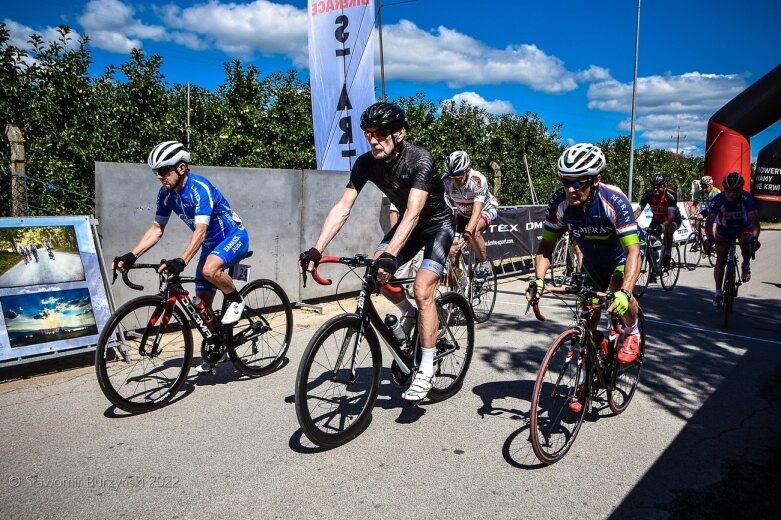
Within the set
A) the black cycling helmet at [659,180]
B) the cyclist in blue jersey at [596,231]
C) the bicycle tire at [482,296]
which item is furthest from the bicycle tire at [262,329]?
the black cycling helmet at [659,180]

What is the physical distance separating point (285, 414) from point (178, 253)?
3.36 meters

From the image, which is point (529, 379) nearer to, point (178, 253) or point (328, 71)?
point (178, 253)

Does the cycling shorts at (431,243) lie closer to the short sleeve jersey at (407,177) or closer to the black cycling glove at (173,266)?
the short sleeve jersey at (407,177)

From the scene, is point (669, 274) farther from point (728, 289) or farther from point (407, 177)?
point (407, 177)

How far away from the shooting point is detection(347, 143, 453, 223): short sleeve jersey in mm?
4012

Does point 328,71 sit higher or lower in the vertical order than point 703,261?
higher

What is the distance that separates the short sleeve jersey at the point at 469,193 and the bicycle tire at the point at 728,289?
11.0 ft

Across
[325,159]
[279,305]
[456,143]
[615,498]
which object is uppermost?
[456,143]

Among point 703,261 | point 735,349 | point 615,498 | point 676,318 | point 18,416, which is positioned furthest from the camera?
point 703,261

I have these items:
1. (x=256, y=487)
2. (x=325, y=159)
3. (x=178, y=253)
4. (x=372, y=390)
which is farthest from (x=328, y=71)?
(x=256, y=487)

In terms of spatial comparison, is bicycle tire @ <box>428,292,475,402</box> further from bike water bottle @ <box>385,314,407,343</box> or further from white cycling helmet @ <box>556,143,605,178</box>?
white cycling helmet @ <box>556,143,605,178</box>

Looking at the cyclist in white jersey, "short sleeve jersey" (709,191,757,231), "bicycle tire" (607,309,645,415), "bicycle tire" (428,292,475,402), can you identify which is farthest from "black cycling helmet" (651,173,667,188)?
"bicycle tire" (428,292,475,402)

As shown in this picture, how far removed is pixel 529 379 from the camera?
5039 millimetres

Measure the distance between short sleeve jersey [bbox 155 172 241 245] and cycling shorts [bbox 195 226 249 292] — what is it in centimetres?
6
